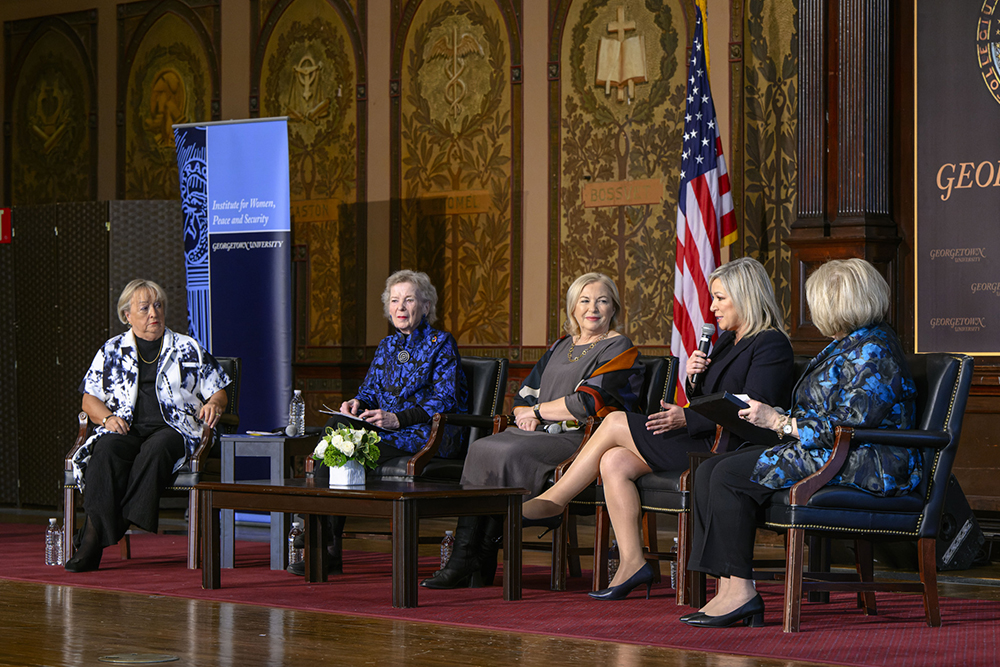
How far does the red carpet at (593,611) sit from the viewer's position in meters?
3.63

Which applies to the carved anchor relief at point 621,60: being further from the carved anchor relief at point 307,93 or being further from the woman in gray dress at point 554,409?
the woman in gray dress at point 554,409

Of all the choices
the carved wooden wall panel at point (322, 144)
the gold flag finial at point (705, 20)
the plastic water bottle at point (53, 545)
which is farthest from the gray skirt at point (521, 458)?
the carved wooden wall panel at point (322, 144)

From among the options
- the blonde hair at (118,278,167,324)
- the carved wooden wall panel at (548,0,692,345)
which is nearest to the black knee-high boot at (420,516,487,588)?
the blonde hair at (118,278,167,324)

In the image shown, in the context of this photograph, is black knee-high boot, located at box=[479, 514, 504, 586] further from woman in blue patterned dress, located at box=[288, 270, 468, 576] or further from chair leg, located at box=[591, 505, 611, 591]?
woman in blue patterned dress, located at box=[288, 270, 468, 576]

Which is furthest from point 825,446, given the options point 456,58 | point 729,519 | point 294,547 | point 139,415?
point 456,58

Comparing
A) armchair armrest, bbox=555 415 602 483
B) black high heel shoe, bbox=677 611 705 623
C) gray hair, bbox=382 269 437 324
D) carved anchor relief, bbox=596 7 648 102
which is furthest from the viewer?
carved anchor relief, bbox=596 7 648 102

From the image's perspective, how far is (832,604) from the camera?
4.59 m

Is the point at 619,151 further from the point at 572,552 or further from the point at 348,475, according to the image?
the point at 348,475

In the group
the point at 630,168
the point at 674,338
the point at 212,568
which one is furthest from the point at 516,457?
the point at 630,168

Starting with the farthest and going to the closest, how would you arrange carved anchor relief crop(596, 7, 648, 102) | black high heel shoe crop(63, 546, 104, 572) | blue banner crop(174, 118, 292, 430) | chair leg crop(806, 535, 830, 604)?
carved anchor relief crop(596, 7, 648, 102) → blue banner crop(174, 118, 292, 430) → black high heel shoe crop(63, 546, 104, 572) → chair leg crop(806, 535, 830, 604)

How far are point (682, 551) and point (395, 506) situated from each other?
964mm

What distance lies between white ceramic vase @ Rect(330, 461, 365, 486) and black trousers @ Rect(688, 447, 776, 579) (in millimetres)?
1250

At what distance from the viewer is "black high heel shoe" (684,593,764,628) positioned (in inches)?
154

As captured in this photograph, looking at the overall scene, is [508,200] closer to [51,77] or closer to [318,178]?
[318,178]
